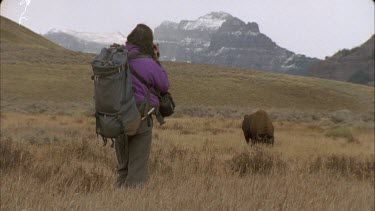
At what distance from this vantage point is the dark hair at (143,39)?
410 cm

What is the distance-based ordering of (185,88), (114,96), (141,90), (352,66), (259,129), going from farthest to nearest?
(352,66), (185,88), (259,129), (141,90), (114,96)

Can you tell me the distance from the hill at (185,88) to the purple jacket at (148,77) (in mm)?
26806

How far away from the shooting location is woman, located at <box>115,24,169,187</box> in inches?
157

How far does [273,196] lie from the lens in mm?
3814

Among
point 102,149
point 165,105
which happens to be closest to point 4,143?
point 102,149

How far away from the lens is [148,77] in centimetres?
399

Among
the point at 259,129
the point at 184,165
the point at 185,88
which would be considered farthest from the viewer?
the point at 185,88

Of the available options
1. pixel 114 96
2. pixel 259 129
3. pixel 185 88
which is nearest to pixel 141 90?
pixel 114 96

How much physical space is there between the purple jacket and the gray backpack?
0.47 ft

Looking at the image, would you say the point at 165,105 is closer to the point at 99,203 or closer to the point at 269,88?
the point at 99,203

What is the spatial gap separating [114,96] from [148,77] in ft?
1.40

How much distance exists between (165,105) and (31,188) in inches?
49.7

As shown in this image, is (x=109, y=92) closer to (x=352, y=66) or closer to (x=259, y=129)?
(x=259, y=129)

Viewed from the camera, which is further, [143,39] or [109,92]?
[143,39]
